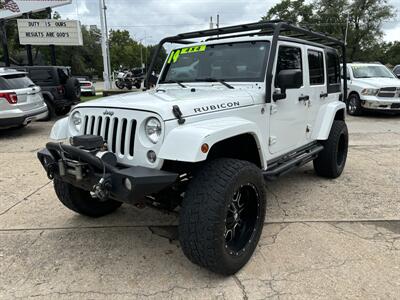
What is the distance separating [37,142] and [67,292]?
6.32 metres

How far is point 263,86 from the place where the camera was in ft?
11.4

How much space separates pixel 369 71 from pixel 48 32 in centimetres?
1403

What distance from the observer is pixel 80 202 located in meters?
3.66

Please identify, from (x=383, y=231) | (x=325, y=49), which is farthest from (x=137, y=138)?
(x=325, y=49)

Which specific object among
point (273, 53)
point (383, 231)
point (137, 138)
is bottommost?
point (383, 231)

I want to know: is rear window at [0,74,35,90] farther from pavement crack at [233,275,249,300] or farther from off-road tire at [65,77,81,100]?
pavement crack at [233,275,249,300]

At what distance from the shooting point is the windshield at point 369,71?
12.3 metres

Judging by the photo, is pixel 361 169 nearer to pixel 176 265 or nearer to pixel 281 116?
pixel 281 116

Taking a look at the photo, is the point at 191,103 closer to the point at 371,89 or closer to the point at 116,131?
the point at 116,131

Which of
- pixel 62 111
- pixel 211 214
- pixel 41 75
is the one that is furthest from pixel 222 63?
pixel 62 111

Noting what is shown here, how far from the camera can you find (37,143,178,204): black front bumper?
2.38 m

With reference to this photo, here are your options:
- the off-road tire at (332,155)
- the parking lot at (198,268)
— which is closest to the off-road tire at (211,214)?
the parking lot at (198,268)

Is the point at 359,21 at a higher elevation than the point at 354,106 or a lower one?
higher

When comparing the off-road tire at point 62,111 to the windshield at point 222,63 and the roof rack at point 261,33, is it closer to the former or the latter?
the roof rack at point 261,33
